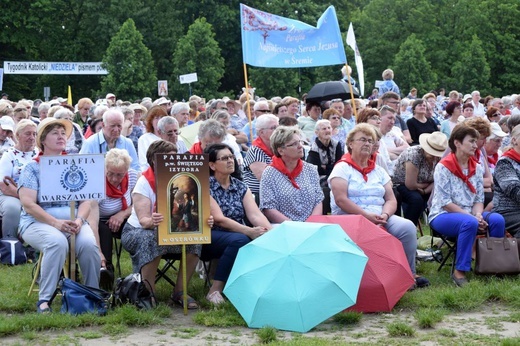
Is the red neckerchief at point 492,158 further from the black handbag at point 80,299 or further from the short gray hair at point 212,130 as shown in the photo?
the black handbag at point 80,299

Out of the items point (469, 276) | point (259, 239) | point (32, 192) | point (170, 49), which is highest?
point (170, 49)

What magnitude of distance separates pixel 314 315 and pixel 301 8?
41.0 m

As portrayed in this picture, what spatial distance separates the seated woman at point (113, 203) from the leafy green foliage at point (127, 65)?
26.2 meters

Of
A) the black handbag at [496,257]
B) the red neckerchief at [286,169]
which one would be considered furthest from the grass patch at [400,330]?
the red neckerchief at [286,169]

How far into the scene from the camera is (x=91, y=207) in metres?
7.93

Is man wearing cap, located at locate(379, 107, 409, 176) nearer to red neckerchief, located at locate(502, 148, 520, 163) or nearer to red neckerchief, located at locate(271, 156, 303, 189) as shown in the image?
red neckerchief, located at locate(502, 148, 520, 163)

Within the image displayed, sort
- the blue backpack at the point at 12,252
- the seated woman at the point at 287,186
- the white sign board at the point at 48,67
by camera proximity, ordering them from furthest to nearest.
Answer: the white sign board at the point at 48,67 < the blue backpack at the point at 12,252 < the seated woman at the point at 287,186

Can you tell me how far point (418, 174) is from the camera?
9.77 metres

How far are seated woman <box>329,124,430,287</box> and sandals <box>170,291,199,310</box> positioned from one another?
185 cm

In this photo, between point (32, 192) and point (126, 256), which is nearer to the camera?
point (32, 192)

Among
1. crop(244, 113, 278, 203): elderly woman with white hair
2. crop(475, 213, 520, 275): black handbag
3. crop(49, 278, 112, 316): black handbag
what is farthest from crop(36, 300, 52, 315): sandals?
crop(475, 213, 520, 275): black handbag

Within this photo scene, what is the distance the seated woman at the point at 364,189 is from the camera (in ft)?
26.7

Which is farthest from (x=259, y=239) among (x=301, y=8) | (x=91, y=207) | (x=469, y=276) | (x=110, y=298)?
(x=301, y=8)

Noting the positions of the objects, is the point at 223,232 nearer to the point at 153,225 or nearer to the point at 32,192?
the point at 153,225
